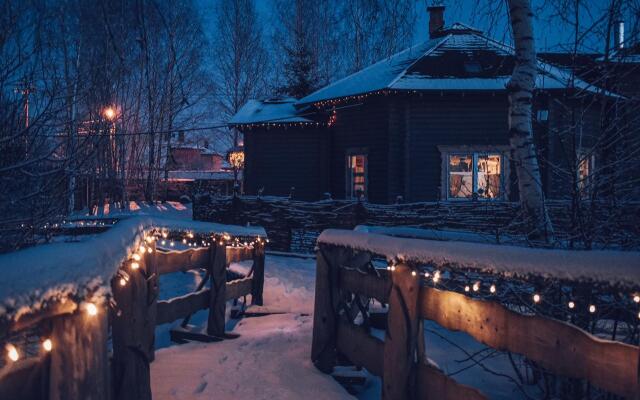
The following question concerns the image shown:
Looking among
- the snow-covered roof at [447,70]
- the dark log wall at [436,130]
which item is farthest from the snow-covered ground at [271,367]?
the snow-covered roof at [447,70]

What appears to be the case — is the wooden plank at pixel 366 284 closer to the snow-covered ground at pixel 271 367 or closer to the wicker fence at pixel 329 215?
the snow-covered ground at pixel 271 367

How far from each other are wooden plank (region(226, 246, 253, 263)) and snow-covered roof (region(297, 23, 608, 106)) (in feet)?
30.2

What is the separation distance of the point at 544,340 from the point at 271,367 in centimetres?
295

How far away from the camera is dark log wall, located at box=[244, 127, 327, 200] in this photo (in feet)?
65.9

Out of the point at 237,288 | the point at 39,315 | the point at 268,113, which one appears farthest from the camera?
the point at 268,113

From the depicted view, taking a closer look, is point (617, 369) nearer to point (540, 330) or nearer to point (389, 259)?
point (540, 330)

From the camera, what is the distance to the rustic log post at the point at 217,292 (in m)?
6.06

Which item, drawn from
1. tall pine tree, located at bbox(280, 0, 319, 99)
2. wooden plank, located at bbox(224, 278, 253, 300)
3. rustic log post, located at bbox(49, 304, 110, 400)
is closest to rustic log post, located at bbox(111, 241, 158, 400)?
rustic log post, located at bbox(49, 304, 110, 400)

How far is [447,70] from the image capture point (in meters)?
16.9

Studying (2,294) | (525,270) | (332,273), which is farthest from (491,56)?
(2,294)

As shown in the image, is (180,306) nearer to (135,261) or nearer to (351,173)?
(135,261)

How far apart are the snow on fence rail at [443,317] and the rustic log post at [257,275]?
386 cm

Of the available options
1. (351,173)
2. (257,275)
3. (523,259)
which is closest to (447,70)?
(351,173)

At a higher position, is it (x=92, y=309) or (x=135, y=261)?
(x=92, y=309)
